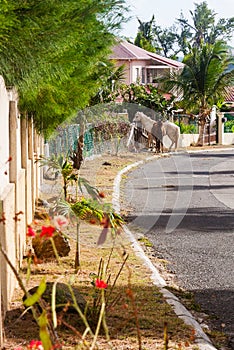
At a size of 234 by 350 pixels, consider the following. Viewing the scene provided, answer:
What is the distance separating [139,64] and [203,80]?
13.3m

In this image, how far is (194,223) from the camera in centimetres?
1595

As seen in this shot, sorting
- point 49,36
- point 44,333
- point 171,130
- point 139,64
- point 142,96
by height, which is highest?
point 139,64

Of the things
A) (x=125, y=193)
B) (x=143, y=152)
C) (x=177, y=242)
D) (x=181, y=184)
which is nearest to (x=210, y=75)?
(x=143, y=152)

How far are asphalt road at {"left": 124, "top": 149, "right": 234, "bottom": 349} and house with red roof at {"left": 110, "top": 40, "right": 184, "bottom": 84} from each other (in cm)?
2426

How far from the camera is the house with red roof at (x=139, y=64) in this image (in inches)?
2164

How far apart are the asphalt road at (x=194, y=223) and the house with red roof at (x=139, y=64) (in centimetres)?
2426

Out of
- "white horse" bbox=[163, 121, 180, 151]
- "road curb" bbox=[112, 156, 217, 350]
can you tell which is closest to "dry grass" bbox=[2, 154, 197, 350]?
"road curb" bbox=[112, 156, 217, 350]

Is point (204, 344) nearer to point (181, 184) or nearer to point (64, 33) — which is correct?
point (64, 33)

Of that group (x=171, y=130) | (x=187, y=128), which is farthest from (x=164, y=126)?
(x=187, y=128)

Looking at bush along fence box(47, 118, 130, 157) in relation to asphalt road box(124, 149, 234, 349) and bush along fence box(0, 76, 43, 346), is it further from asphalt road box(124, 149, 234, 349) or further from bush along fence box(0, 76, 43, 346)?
bush along fence box(0, 76, 43, 346)

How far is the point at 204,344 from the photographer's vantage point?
711cm

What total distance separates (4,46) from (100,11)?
1.24 meters

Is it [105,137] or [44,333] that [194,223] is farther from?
[105,137]

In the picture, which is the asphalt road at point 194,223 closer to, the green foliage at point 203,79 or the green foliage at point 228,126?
the green foliage at point 203,79
